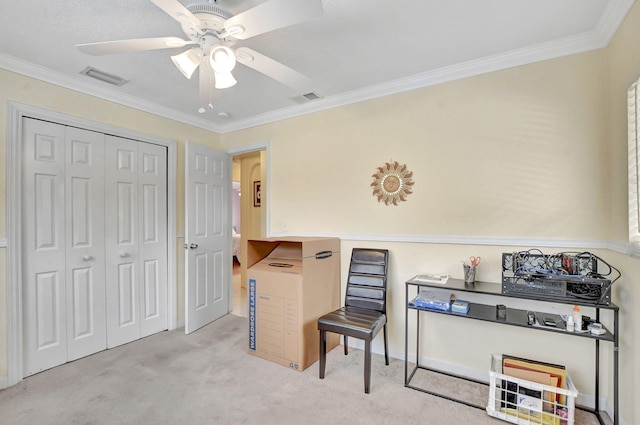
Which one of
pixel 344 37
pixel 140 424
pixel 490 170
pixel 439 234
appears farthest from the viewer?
pixel 439 234

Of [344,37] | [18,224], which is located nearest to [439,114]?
[344,37]

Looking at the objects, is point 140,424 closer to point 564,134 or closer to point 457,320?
point 457,320

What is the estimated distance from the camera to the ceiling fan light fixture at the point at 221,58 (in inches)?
60.6

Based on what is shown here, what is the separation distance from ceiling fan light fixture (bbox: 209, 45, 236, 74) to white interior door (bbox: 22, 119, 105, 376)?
6.57 ft

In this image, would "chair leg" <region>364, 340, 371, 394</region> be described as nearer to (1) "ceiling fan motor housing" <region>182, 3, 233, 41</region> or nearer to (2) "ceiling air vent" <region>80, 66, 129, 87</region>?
(1) "ceiling fan motor housing" <region>182, 3, 233, 41</region>

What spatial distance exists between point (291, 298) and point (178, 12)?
206cm

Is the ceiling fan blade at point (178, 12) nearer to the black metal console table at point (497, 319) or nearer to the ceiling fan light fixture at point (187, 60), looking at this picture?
the ceiling fan light fixture at point (187, 60)

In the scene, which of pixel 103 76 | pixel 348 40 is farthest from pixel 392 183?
pixel 103 76

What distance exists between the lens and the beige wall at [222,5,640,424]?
195cm

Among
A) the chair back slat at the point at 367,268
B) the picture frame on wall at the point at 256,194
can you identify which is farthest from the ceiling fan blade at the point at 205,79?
the picture frame on wall at the point at 256,194

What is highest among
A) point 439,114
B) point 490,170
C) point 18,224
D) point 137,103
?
point 137,103

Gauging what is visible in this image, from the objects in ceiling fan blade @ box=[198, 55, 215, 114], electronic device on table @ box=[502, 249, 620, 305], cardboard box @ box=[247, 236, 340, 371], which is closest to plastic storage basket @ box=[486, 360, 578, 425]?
electronic device on table @ box=[502, 249, 620, 305]

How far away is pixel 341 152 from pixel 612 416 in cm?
273

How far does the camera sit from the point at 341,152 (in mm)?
3084
